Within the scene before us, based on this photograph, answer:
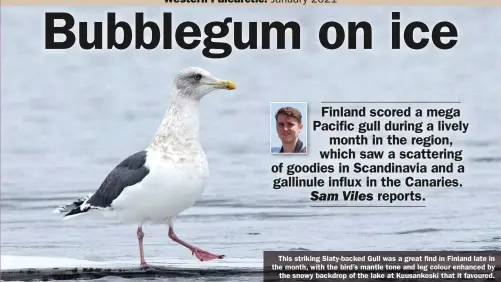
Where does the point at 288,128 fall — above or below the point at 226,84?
below

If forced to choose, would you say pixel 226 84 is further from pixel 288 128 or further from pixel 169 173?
pixel 169 173

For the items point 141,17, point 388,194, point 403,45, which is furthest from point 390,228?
point 141,17

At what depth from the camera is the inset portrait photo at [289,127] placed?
13.6 meters

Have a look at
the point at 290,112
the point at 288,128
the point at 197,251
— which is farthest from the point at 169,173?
the point at 290,112

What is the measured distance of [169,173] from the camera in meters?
13.2

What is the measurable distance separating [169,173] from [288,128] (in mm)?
1182

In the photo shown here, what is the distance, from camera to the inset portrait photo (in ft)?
A: 44.8

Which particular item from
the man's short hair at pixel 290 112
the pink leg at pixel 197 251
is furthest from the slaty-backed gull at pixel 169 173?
the man's short hair at pixel 290 112

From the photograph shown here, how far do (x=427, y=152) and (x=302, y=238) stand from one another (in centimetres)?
136

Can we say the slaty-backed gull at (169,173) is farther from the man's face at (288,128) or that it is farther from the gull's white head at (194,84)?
the man's face at (288,128)

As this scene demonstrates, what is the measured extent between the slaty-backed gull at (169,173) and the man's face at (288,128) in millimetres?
547

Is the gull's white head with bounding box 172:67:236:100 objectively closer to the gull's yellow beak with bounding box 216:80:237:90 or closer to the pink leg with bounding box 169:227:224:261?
the gull's yellow beak with bounding box 216:80:237:90

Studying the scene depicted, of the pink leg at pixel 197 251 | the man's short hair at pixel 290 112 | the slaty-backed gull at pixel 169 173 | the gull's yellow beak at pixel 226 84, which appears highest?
the gull's yellow beak at pixel 226 84

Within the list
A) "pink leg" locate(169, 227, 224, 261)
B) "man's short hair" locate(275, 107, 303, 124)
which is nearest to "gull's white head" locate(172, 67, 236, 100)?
"man's short hair" locate(275, 107, 303, 124)
